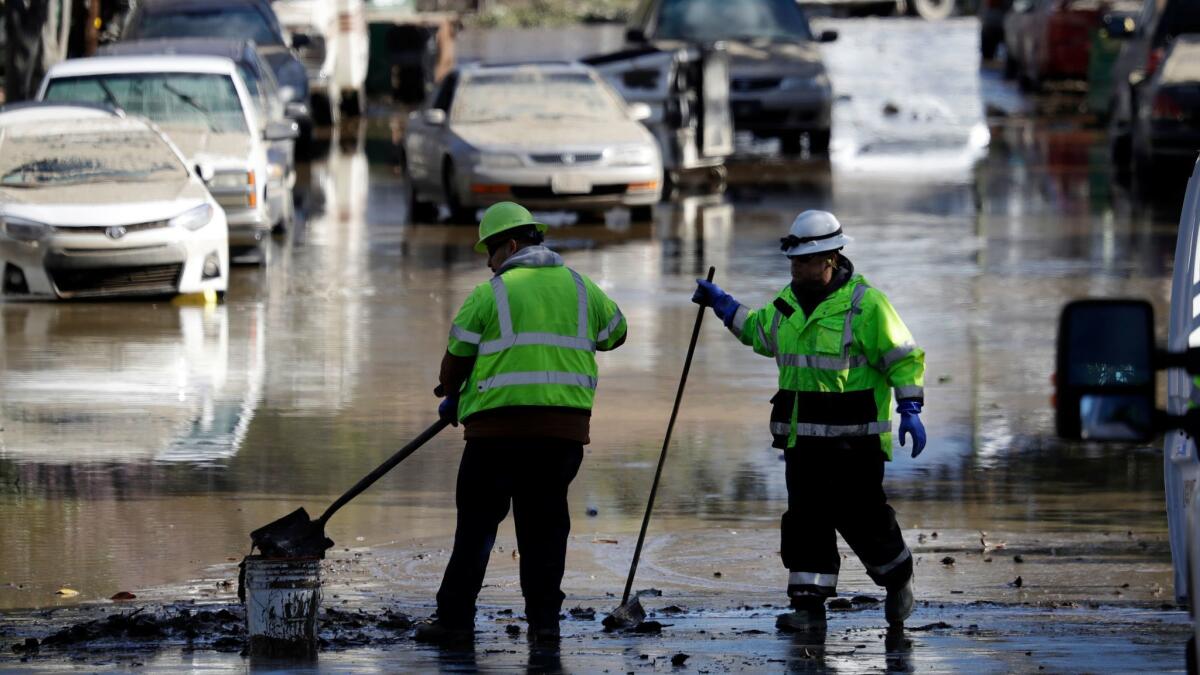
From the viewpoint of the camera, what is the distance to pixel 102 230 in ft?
52.9

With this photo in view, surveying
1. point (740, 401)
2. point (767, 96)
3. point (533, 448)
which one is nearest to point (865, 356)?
point (533, 448)

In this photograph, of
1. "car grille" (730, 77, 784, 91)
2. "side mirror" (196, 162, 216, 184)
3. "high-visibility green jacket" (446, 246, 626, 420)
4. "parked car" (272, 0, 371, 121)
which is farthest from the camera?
"parked car" (272, 0, 371, 121)

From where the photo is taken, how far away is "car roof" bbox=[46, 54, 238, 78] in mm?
19766

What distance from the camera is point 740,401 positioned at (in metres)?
12.9

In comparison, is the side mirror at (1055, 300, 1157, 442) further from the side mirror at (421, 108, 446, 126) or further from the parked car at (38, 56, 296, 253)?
the side mirror at (421, 108, 446, 126)

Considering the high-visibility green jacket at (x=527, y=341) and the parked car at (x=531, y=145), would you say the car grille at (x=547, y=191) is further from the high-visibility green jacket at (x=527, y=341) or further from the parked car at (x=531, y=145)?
the high-visibility green jacket at (x=527, y=341)

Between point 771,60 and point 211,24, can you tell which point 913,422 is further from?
point 211,24

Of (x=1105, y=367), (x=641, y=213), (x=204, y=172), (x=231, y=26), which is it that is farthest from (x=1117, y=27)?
(x=1105, y=367)

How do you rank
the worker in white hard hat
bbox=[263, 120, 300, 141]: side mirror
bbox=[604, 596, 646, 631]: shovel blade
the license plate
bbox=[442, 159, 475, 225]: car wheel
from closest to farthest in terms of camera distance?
bbox=[604, 596, 646, 631]: shovel blade
the worker in white hard hat
bbox=[263, 120, 300, 141]: side mirror
the license plate
bbox=[442, 159, 475, 225]: car wheel

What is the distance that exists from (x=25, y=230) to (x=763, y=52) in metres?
12.3

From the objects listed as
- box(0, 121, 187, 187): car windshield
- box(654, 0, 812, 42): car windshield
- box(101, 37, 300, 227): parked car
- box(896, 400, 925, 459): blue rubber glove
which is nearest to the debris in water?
box(896, 400, 925, 459): blue rubber glove

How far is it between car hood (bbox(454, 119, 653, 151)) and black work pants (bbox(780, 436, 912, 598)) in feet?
42.2

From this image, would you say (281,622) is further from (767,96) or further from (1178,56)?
(767,96)

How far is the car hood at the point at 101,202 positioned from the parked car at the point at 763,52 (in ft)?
34.3
